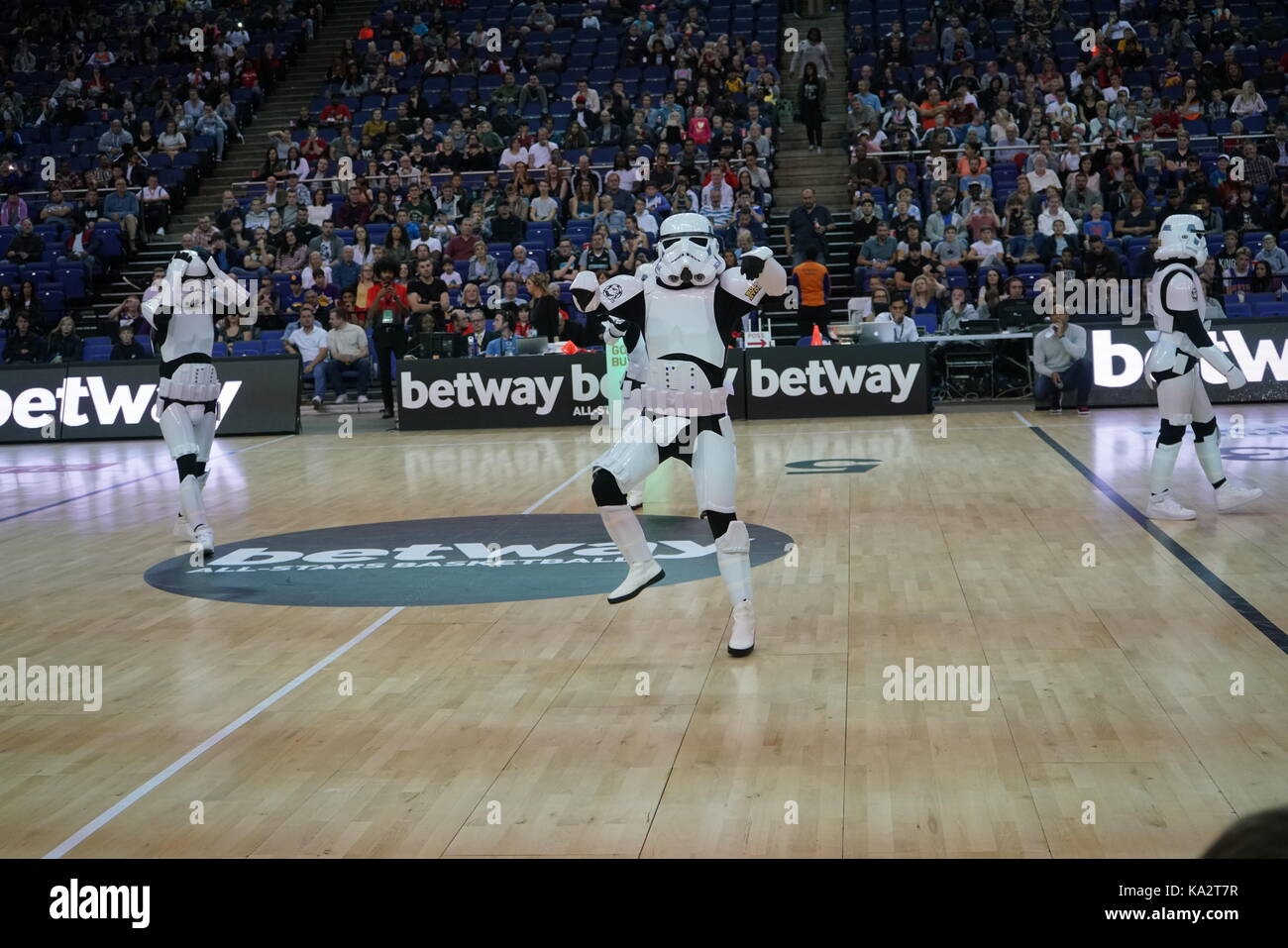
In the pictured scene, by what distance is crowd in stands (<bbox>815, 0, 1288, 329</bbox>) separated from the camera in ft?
67.3

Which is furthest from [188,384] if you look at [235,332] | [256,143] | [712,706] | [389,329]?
[256,143]

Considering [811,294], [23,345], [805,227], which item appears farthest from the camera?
[23,345]

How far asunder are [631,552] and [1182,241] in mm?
5398

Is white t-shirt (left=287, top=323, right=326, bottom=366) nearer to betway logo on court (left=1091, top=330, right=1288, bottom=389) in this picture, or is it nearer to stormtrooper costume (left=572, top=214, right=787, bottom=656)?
betway logo on court (left=1091, top=330, right=1288, bottom=389)

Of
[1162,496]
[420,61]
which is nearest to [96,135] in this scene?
[420,61]

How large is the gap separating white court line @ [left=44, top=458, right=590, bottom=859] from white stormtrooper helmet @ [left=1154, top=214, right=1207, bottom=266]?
20.5 ft

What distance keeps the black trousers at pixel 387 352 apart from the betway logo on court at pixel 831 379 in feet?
17.2

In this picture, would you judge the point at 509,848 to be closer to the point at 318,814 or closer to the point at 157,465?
the point at 318,814

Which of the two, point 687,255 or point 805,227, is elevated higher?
point 805,227

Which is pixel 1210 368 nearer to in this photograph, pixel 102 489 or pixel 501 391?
pixel 501 391

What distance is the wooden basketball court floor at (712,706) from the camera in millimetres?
5105

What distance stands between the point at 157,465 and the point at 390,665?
10.6 meters

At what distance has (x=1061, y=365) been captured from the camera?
60.3 ft

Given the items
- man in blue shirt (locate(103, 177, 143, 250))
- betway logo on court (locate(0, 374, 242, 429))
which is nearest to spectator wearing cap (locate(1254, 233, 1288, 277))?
betway logo on court (locate(0, 374, 242, 429))
